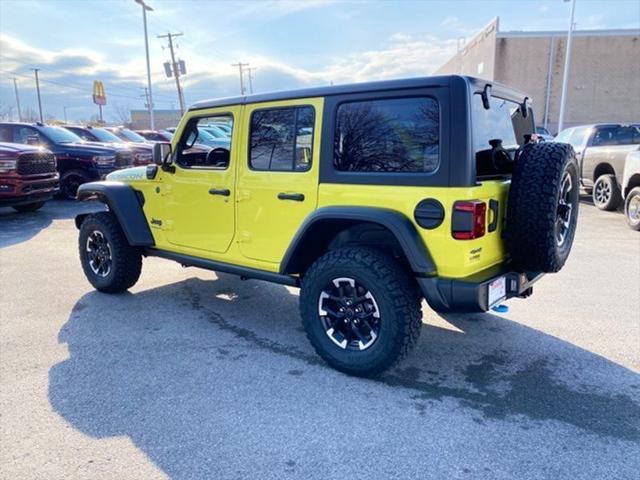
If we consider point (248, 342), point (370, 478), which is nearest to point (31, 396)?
point (248, 342)

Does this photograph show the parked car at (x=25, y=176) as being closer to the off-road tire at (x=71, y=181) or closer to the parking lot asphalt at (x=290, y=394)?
the off-road tire at (x=71, y=181)

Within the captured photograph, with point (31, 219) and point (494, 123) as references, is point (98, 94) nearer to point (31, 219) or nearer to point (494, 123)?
point (31, 219)

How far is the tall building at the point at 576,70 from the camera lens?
35938mm

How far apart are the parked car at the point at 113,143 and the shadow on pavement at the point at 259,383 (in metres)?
8.87

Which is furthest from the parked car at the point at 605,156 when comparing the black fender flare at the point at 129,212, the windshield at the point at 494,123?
the black fender flare at the point at 129,212

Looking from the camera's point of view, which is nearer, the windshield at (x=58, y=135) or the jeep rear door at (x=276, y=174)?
the jeep rear door at (x=276, y=174)

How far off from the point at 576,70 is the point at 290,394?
4125 centimetres

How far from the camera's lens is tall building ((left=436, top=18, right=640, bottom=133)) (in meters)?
35.9

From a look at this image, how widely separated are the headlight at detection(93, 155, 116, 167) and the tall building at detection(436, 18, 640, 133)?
105 feet

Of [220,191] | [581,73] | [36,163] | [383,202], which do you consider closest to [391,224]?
[383,202]

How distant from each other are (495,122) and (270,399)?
2.37 metres

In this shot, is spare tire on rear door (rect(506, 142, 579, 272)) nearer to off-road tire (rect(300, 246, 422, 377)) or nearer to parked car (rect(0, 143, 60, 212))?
off-road tire (rect(300, 246, 422, 377))

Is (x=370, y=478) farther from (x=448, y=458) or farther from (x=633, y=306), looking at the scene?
(x=633, y=306)

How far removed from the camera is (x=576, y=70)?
36.7 meters
